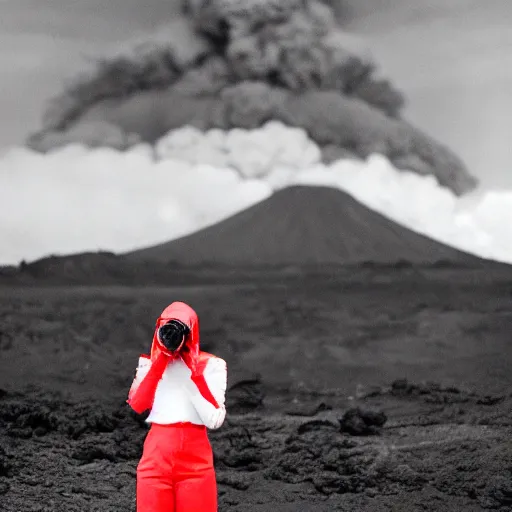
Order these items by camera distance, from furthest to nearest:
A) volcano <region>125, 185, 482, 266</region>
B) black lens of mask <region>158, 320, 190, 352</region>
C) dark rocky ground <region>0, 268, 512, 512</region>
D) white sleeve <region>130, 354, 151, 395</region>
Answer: volcano <region>125, 185, 482, 266</region> → dark rocky ground <region>0, 268, 512, 512</region> → white sleeve <region>130, 354, 151, 395</region> → black lens of mask <region>158, 320, 190, 352</region>

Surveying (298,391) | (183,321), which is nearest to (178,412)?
(183,321)

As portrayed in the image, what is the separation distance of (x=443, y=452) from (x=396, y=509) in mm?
1096

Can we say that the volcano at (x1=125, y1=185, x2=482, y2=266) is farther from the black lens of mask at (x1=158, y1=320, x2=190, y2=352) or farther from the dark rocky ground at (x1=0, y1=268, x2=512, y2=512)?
the black lens of mask at (x1=158, y1=320, x2=190, y2=352)

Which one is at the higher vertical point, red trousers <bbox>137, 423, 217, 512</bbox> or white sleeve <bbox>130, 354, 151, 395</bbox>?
white sleeve <bbox>130, 354, 151, 395</bbox>

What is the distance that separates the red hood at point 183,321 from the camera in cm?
220

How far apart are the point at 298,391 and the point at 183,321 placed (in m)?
5.95

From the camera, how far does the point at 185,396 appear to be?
2.30m

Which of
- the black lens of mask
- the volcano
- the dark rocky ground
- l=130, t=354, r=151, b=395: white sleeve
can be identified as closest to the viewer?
the black lens of mask

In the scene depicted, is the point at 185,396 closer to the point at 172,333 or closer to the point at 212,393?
the point at 212,393

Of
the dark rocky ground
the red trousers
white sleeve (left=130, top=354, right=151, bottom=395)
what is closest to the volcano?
the dark rocky ground

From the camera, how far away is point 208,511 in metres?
2.26

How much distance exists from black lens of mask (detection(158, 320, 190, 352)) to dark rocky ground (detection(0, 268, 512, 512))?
2.55m

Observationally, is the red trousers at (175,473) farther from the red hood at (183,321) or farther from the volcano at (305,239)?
the volcano at (305,239)

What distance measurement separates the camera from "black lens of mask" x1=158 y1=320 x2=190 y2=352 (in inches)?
86.4
